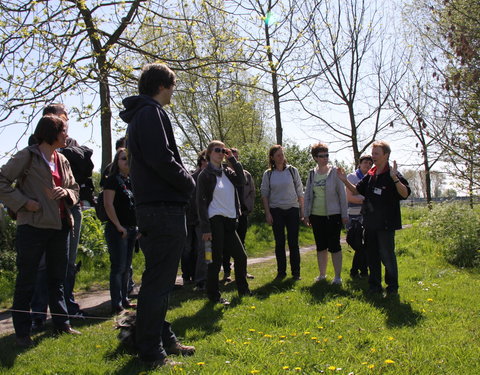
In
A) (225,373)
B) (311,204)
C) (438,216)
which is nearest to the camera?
(225,373)

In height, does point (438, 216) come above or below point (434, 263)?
above

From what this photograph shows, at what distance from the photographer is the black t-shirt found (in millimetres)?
5758

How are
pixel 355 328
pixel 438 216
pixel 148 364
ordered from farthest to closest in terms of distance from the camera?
pixel 438 216 → pixel 355 328 → pixel 148 364

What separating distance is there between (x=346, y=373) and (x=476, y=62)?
8.46m

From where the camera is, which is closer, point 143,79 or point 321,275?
point 143,79

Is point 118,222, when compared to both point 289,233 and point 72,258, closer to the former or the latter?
point 72,258

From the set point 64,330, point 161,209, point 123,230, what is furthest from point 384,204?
point 64,330

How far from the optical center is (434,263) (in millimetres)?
9078

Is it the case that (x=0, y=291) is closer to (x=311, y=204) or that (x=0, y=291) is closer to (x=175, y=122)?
(x=311, y=204)

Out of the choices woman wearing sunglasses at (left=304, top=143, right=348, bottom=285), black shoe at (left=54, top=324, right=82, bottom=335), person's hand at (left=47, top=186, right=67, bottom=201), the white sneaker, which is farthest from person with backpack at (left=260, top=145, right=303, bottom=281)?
person's hand at (left=47, top=186, right=67, bottom=201)

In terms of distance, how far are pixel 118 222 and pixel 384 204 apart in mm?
3430

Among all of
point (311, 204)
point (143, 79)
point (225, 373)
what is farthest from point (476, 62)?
point (225, 373)

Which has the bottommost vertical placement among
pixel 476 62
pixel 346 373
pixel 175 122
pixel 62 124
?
pixel 346 373

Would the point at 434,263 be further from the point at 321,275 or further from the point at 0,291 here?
the point at 0,291
